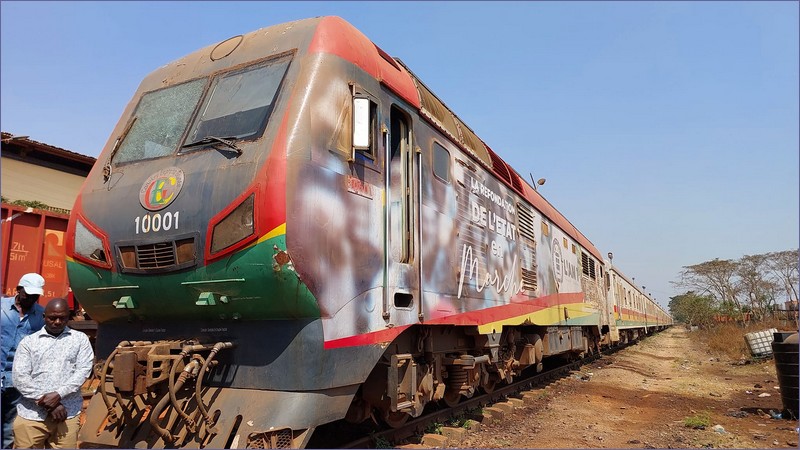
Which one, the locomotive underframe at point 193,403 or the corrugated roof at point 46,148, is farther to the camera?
the corrugated roof at point 46,148

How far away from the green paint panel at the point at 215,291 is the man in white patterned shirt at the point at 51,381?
1.67 ft

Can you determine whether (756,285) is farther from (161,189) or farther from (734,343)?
(161,189)

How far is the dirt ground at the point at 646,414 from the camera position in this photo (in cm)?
646

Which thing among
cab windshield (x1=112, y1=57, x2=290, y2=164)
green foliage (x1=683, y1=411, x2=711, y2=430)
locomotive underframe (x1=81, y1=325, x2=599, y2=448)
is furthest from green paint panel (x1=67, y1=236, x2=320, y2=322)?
green foliage (x1=683, y1=411, x2=711, y2=430)

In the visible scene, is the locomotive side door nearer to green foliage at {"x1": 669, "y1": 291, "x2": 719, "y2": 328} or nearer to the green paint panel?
the green paint panel

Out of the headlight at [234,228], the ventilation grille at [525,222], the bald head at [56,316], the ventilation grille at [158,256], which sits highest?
the ventilation grille at [525,222]

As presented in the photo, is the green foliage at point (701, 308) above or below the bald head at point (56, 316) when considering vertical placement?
above

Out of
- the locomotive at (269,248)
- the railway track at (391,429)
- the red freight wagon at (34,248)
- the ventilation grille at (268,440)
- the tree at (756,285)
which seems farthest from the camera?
the tree at (756,285)

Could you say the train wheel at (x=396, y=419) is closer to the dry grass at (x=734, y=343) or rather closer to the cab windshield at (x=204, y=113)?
the cab windshield at (x=204, y=113)

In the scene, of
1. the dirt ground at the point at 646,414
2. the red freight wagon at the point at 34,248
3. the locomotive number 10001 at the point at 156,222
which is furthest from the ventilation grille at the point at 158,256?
the red freight wagon at the point at 34,248

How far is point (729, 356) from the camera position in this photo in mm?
19344

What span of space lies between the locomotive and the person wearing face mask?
1.14 ft

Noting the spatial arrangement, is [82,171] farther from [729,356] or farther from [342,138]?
[729,356]

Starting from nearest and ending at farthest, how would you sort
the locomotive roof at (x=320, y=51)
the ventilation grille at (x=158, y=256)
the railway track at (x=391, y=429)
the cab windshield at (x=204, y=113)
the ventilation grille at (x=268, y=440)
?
the ventilation grille at (x=268, y=440) < the ventilation grille at (x=158, y=256) < the cab windshield at (x=204, y=113) < the locomotive roof at (x=320, y=51) < the railway track at (x=391, y=429)
